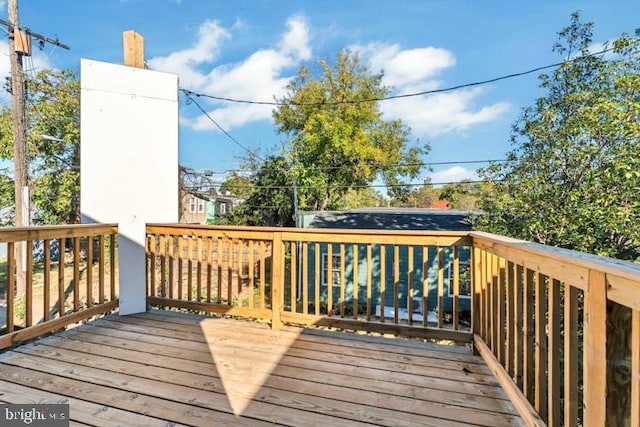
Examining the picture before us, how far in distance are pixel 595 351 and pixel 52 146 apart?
15173 mm

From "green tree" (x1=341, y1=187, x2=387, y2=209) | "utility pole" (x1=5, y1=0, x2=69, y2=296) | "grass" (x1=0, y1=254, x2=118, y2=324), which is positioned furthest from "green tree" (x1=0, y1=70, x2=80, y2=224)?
"green tree" (x1=341, y1=187, x2=387, y2=209)

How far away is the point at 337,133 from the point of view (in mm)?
14578

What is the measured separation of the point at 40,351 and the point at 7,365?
0.24 metres

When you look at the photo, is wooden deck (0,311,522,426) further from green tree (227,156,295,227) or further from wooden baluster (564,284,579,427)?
green tree (227,156,295,227)

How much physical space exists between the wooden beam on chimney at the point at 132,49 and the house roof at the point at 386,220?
23.3ft

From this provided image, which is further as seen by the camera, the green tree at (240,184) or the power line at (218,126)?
the green tree at (240,184)

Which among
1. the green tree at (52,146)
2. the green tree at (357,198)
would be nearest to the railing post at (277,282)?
the green tree at (52,146)

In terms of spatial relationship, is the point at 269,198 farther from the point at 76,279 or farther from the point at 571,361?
the point at 571,361

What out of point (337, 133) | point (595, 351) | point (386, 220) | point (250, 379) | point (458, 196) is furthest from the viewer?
A: point (458, 196)

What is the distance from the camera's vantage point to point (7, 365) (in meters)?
2.10

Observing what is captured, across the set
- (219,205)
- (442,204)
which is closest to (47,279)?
(219,205)

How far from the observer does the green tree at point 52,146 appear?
37.0 feet

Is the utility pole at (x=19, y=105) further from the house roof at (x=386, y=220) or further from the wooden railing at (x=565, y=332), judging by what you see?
the wooden railing at (x=565, y=332)

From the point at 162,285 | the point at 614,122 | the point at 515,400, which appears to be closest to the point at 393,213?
the point at 614,122
